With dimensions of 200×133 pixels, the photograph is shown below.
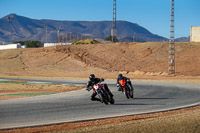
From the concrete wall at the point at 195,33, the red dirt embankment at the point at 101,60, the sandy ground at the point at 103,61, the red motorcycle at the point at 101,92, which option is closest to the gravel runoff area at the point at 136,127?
the red motorcycle at the point at 101,92

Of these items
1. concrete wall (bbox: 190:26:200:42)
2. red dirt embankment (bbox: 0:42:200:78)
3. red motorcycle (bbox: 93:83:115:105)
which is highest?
concrete wall (bbox: 190:26:200:42)

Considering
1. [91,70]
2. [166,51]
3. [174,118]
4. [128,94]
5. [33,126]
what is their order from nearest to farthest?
1. [33,126]
2. [174,118]
3. [128,94]
4. [91,70]
5. [166,51]

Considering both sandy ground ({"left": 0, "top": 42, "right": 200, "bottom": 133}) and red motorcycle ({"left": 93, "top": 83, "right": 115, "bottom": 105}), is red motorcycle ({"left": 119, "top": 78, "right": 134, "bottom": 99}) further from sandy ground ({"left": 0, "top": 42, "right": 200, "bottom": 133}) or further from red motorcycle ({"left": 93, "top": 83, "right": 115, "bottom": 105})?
sandy ground ({"left": 0, "top": 42, "right": 200, "bottom": 133})

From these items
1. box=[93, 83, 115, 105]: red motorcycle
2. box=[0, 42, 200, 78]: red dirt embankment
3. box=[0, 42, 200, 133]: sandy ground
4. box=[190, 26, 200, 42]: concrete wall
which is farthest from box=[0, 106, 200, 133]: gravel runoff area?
box=[190, 26, 200, 42]: concrete wall

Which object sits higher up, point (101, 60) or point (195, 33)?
point (195, 33)

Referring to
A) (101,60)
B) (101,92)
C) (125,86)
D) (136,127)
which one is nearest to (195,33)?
(101,60)

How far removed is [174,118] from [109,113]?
286 cm

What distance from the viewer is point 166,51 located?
7438 centimetres

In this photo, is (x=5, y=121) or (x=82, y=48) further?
(x=82, y=48)

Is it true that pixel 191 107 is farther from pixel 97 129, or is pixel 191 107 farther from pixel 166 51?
pixel 166 51

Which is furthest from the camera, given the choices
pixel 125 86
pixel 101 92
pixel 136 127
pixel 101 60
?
pixel 101 60

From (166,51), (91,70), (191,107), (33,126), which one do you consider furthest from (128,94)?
(166,51)

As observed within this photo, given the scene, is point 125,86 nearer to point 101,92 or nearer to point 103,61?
point 101,92

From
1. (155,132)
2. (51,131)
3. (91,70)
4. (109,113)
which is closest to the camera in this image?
(155,132)
